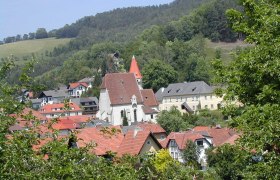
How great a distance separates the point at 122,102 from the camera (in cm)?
7981

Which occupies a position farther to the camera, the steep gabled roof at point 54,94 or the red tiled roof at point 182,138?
the steep gabled roof at point 54,94

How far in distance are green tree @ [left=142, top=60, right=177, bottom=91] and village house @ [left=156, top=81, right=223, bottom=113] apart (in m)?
4.73

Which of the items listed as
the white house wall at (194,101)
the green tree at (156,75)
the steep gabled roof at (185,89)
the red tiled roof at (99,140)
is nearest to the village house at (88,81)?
the green tree at (156,75)

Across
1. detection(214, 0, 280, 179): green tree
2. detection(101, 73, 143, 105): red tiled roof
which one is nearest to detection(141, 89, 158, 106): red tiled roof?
detection(101, 73, 143, 105): red tiled roof

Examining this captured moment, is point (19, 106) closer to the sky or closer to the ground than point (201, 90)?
closer to the sky

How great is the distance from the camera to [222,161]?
3388cm

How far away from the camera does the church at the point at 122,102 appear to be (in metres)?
79.6

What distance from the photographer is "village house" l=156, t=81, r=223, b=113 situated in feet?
305

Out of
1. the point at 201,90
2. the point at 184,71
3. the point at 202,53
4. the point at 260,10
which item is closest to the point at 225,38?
the point at 202,53

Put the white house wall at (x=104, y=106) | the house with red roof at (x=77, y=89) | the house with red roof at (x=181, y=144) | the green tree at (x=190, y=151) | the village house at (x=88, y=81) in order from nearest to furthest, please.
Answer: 1. the green tree at (x=190, y=151)
2. the house with red roof at (x=181, y=144)
3. the white house wall at (x=104, y=106)
4. the house with red roof at (x=77, y=89)
5. the village house at (x=88, y=81)

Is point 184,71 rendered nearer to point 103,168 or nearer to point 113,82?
point 113,82

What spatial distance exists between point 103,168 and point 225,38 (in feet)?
469

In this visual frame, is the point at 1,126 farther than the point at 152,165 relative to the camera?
No

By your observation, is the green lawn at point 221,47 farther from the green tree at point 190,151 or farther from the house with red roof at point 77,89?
the green tree at point 190,151
